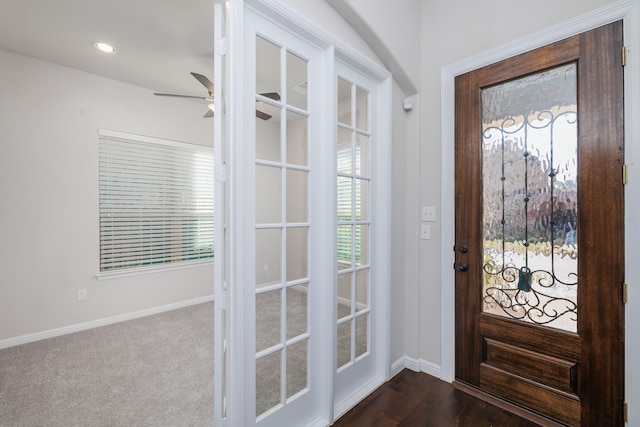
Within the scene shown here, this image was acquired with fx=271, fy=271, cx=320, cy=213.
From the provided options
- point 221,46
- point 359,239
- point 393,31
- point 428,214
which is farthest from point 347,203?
point 393,31

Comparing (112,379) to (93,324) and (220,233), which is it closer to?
(93,324)

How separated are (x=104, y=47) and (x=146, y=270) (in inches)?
98.8

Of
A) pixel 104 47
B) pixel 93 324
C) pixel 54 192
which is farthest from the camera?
pixel 93 324

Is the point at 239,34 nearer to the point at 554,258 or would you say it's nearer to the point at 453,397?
the point at 554,258

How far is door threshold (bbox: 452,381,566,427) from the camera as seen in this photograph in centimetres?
166

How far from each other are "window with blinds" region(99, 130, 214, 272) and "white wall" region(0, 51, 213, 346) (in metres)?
0.12

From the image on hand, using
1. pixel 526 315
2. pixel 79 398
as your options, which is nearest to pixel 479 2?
pixel 526 315

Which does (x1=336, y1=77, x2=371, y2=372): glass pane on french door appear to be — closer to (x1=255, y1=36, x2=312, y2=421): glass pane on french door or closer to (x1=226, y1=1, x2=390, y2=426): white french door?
(x1=226, y1=1, x2=390, y2=426): white french door

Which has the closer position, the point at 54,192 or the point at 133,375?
the point at 133,375

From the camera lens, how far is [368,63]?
1.93 metres

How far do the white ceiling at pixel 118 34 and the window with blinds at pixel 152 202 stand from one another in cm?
81

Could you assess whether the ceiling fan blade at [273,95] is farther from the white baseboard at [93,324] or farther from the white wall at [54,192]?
the white baseboard at [93,324]

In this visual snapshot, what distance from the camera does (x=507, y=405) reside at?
1.80 metres

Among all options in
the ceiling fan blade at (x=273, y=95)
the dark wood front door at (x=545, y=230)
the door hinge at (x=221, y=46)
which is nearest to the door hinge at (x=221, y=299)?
the ceiling fan blade at (x=273, y=95)
